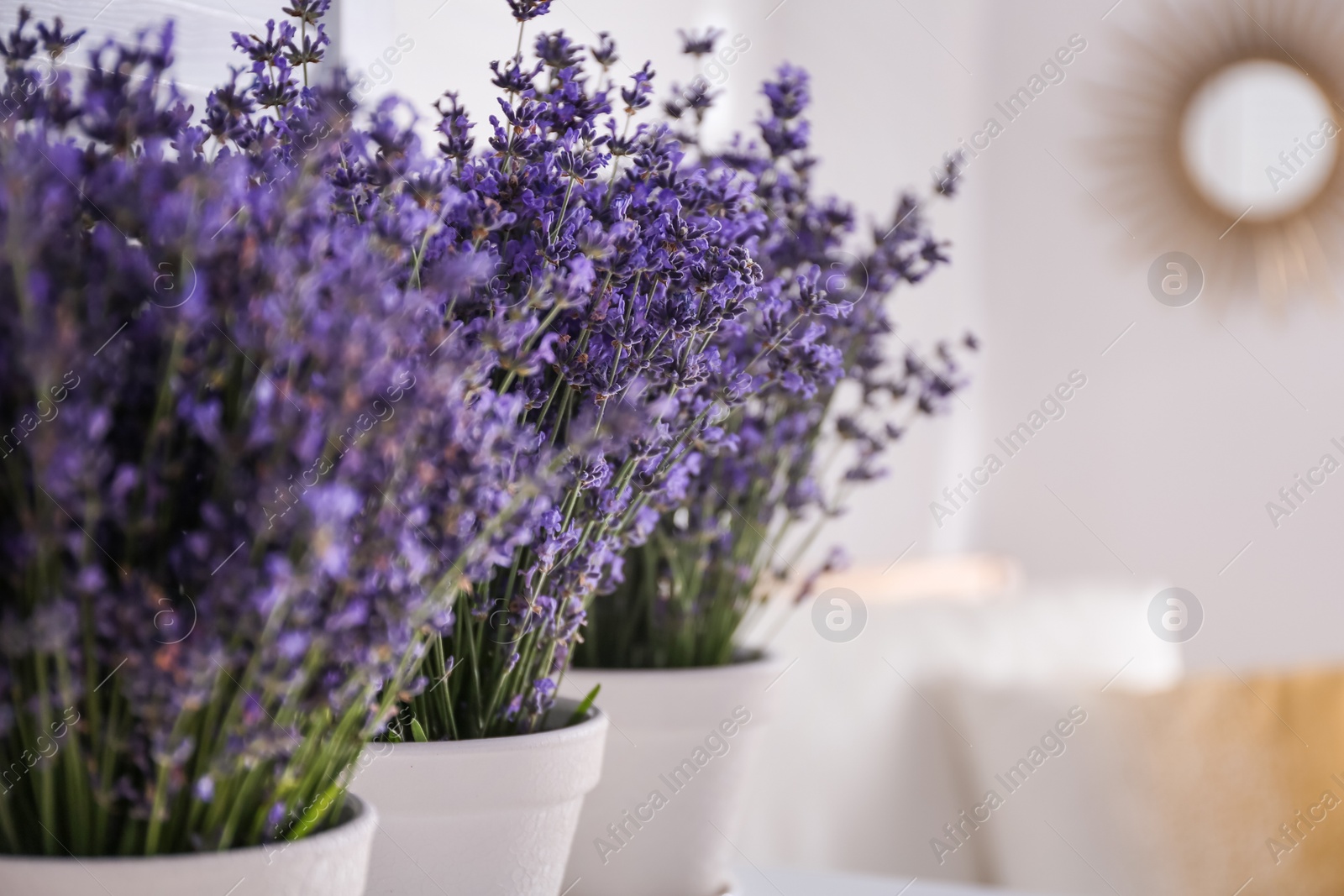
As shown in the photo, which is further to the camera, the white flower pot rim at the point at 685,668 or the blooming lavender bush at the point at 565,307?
the white flower pot rim at the point at 685,668

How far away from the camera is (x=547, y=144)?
1.90 ft

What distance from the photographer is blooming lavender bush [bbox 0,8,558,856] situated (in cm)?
34

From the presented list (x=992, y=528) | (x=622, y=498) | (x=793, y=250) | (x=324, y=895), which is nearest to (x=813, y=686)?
(x=793, y=250)

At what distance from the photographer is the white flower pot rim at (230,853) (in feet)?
1.19

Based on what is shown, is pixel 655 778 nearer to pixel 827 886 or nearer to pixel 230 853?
pixel 827 886

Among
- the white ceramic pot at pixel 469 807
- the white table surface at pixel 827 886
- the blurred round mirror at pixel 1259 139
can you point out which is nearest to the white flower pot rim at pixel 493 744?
the white ceramic pot at pixel 469 807

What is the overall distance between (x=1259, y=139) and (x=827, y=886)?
257cm

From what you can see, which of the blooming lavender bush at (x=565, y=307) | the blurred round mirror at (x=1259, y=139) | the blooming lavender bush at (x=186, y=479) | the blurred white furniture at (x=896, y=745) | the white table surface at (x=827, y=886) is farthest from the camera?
the blurred round mirror at (x=1259, y=139)

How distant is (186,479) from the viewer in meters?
0.38

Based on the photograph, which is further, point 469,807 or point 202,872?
point 469,807

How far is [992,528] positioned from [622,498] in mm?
2712

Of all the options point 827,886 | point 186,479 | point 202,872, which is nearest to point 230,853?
point 202,872

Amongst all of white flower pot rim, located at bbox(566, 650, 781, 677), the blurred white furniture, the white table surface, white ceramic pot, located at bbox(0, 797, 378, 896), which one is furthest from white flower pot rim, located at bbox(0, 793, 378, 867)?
the blurred white furniture

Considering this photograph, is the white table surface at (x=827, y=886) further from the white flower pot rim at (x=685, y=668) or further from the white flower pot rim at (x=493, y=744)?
the white flower pot rim at (x=493, y=744)
